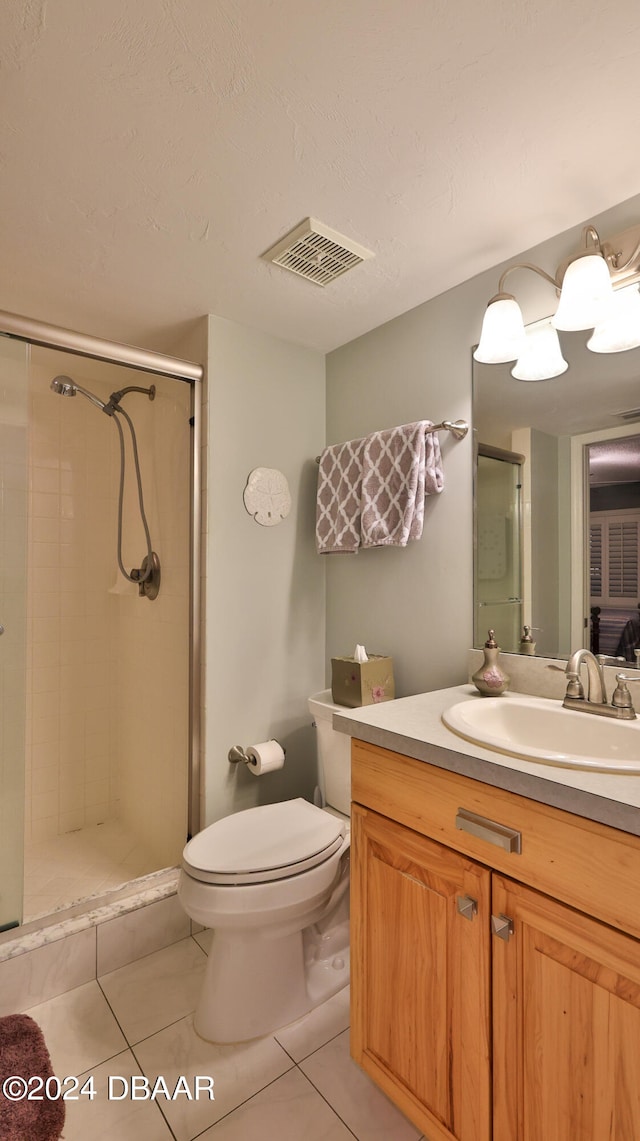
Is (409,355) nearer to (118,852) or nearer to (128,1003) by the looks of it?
(128,1003)

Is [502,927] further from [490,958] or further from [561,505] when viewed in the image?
[561,505]

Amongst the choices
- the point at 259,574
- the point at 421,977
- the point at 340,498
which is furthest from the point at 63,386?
the point at 421,977

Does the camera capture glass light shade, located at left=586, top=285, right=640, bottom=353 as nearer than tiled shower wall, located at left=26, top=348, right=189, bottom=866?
Yes

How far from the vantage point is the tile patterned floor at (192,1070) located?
3.72 ft

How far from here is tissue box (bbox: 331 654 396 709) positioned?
1.75m

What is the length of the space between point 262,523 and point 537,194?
1.26 metres

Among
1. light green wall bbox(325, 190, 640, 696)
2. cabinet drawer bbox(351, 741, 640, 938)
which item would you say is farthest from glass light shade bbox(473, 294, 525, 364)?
cabinet drawer bbox(351, 741, 640, 938)

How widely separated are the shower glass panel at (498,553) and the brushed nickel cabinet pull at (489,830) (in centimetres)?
68

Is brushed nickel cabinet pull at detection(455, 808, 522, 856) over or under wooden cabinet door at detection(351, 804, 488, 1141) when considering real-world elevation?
over

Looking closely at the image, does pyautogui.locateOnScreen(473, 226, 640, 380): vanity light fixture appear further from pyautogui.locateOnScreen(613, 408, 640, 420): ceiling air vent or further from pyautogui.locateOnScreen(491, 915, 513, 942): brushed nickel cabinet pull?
pyautogui.locateOnScreen(491, 915, 513, 942): brushed nickel cabinet pull

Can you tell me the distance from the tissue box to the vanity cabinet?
1.85ft

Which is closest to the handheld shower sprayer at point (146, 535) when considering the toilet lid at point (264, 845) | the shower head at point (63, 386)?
the shower head at point (63, 386)

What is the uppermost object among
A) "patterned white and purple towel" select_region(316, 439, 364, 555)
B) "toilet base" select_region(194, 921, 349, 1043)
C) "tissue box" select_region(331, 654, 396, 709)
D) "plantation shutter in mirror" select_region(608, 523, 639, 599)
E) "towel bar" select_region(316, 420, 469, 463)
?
"towel bar" select_region(316, 420, 469, 463)

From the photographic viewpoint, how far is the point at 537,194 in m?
1.29
